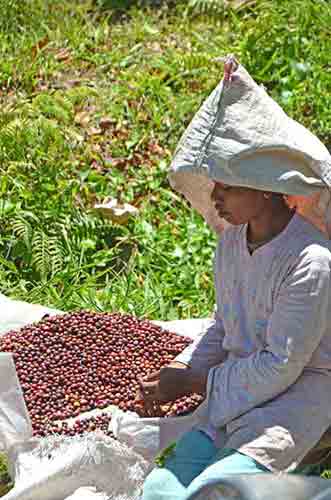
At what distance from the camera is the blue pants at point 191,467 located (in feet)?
10.3

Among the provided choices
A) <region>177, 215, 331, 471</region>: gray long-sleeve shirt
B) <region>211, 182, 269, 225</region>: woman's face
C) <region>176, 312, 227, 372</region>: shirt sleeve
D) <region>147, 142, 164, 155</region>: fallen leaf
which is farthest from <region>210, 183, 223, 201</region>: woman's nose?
<region>147, 142, 164, 155</region>: fallen leaf

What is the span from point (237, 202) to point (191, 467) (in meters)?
0.74

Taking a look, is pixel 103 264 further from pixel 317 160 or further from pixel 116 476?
pixel 317 160

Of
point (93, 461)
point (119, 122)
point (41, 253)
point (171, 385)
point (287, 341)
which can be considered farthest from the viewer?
point (119, 122)

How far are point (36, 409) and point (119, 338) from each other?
19.1 inches

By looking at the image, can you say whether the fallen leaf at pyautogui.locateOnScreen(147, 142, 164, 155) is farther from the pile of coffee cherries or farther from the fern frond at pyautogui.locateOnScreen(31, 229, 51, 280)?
the pile of coffee cherries

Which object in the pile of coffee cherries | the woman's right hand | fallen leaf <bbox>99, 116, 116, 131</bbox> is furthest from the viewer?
fallen leaf <bbox>99, 116, 116, 131</bbox>

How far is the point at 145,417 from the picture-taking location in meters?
3.61

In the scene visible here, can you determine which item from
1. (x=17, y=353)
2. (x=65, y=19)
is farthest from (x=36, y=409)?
(x=65, y=19)

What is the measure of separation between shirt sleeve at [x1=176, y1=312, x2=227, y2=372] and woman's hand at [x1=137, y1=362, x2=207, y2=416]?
3cm

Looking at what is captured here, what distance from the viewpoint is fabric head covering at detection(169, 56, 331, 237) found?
10.4 ft

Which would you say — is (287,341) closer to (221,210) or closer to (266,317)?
(266,317)

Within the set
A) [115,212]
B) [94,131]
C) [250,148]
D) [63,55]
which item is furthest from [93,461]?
[63,55]

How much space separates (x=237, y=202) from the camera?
325 centimetres
